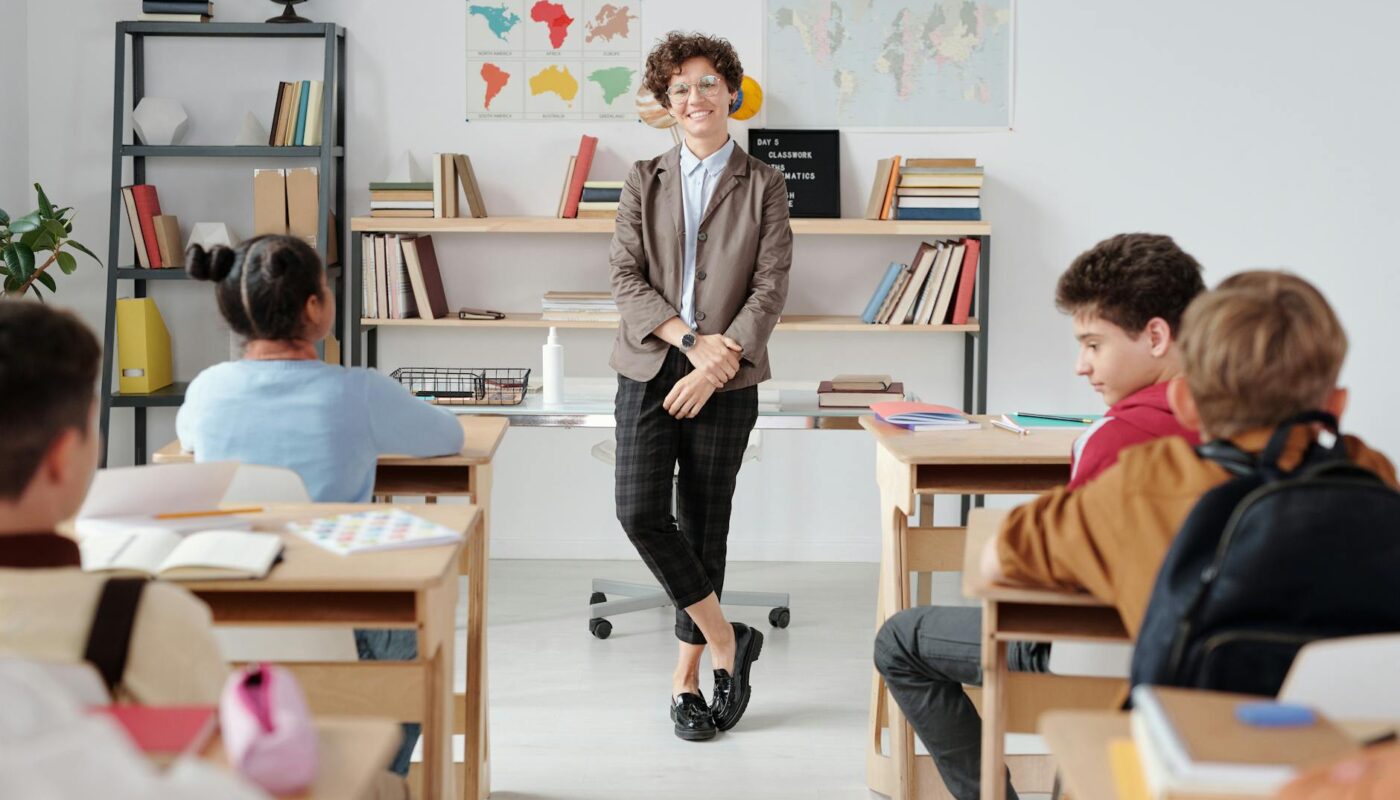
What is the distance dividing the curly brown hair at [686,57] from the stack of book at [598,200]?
1.34m

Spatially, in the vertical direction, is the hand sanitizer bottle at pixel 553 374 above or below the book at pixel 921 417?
above

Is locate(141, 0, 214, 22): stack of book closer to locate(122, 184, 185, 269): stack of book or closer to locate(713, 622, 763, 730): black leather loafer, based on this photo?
locate(122, 184, 185, 269): stack of book

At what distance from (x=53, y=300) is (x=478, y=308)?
1534 millimetres

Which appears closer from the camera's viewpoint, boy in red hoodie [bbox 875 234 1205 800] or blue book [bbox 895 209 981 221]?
boy in red hoodie [bbox 875 234 1205 800]

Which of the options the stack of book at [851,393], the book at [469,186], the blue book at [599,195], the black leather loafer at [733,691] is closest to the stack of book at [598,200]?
the blue book at [599,195]

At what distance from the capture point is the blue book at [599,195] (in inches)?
182

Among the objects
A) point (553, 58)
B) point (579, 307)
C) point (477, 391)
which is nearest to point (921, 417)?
point (477, 391)

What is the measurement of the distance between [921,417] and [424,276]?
7.02ft

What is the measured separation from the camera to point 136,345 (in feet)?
15.2

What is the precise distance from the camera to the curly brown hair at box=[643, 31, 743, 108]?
3.22 metres

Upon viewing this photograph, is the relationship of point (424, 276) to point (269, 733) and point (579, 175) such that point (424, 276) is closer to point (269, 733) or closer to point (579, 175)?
point (579, 175)

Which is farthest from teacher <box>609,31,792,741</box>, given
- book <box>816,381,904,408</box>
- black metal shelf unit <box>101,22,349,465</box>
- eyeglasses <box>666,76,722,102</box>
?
black metal shelf unit <box>101,22,349,465</box>

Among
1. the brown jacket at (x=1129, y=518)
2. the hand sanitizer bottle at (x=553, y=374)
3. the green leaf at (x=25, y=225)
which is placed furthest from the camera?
the green leaf at (x=25, y=225)

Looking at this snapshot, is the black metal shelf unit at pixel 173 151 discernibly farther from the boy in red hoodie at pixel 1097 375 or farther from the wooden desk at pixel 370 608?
the boy in red hoodie at pixel 1097 375
